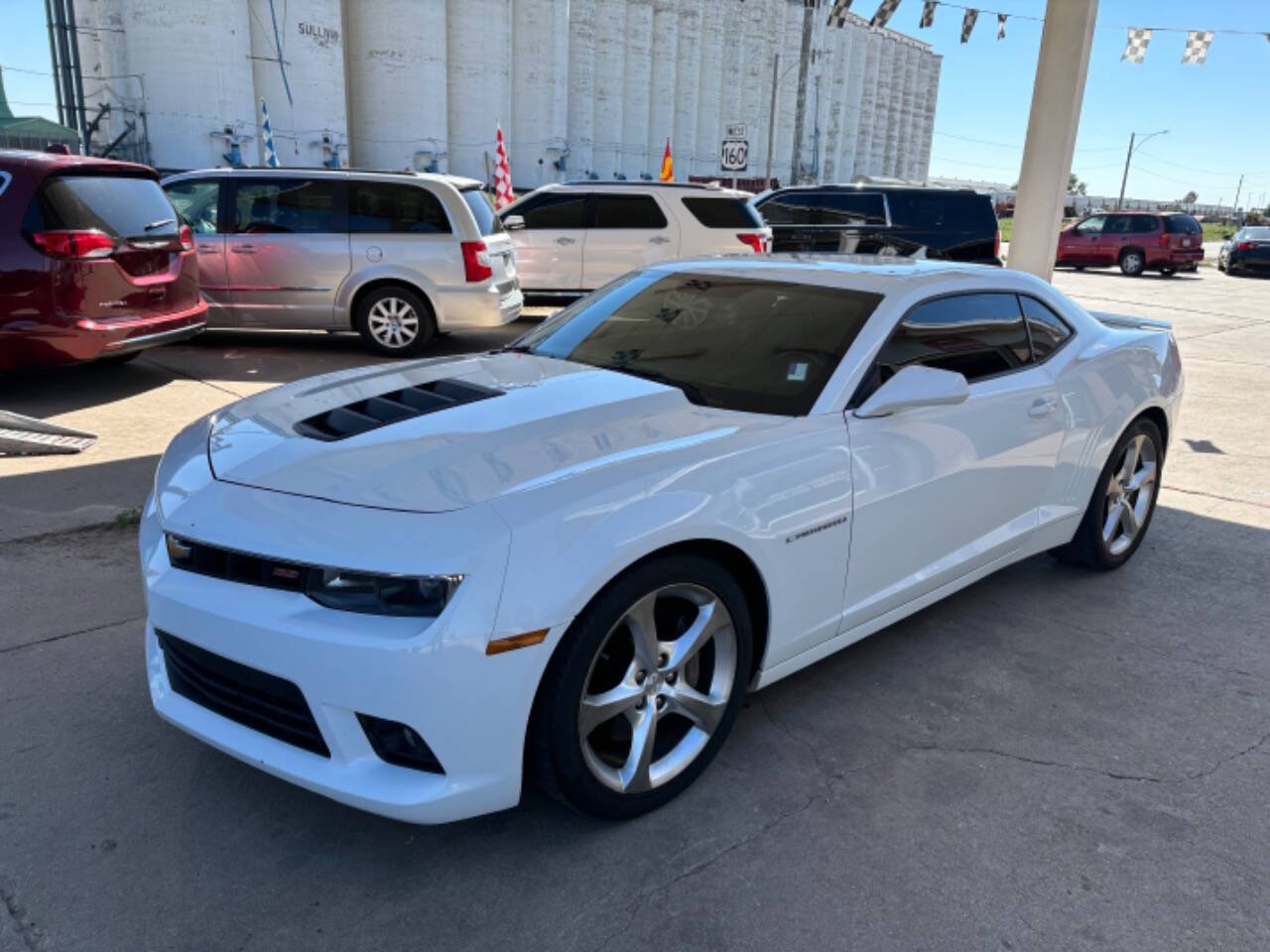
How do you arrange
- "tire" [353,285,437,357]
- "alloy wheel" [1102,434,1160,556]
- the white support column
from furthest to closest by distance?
the white support column
"tire" [353,285,437,357]
"alloy wheel" [1102,434,1160,556]

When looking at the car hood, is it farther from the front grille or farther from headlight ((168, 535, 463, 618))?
the front grille

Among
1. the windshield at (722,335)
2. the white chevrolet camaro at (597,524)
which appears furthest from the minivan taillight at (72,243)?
the windshield at (722,335)

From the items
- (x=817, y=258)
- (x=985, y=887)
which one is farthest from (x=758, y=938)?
(x=817, y=258)

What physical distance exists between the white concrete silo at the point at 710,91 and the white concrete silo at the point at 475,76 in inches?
727

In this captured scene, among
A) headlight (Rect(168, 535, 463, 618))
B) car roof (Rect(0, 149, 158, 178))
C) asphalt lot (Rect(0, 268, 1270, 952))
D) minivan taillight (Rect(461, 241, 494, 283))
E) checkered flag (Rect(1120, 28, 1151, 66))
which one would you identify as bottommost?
asphalt lot (Rect(0, 268, 1270, 952))

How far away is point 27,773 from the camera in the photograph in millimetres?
2676

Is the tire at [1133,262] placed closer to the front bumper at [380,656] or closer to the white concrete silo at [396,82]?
the front bumper at [380,656]

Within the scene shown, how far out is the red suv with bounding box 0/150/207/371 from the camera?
20.4 ft

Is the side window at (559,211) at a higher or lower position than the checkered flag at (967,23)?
lower

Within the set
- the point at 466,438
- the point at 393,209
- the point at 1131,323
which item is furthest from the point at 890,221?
the point at 466,438

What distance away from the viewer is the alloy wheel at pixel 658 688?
2469 millimetres

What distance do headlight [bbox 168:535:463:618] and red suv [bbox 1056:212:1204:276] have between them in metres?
28.8

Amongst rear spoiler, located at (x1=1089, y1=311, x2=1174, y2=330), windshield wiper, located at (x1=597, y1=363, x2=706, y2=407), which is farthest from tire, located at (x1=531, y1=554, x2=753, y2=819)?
rear spoiler, located at (x1=1089, y1=311, x2=1174, y2=330)

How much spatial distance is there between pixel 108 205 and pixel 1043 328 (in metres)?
6.30
